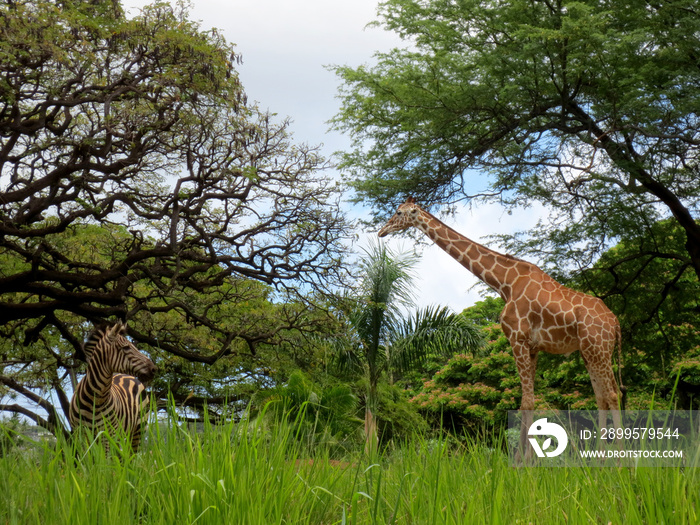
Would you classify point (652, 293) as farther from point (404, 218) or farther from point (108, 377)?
point (108, 377)

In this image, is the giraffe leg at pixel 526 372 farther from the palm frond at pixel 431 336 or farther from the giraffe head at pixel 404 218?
the palm frond at pixel 431 336

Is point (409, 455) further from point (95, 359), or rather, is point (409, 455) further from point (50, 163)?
point (50, 163)

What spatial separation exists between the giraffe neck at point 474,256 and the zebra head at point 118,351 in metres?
4.95

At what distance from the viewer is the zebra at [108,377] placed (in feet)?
19.7

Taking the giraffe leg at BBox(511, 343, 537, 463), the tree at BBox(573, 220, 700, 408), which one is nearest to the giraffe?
the giraffe leg at BBox(511, 343, 537, 463)

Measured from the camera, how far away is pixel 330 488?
3.43 m

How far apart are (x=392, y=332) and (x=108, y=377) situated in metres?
10.4

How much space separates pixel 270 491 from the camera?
9.58 ft

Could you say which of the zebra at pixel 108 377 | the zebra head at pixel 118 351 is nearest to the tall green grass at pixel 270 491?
the zebra at pixel 108 377

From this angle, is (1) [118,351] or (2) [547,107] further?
(2) [547,107]

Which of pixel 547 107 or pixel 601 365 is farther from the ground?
pixel 547 107

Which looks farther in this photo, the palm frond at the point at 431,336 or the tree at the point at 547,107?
the palm frond at the point at 431,336

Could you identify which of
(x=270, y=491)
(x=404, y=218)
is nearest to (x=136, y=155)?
(x=404, y=218)

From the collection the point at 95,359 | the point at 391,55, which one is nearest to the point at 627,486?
the point at 95,359
